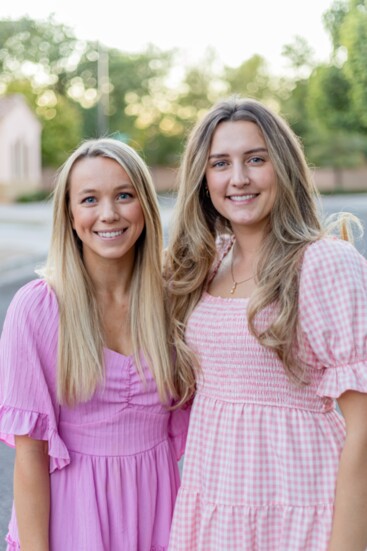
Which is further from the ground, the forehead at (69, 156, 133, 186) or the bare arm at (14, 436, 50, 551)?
the forehead at (69, 156, 133, 186)

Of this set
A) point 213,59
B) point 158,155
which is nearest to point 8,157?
point 158,155

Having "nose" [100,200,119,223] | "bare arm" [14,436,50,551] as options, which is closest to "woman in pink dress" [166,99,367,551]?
"nose" [100,200,119,223]

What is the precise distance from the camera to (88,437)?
2402mm

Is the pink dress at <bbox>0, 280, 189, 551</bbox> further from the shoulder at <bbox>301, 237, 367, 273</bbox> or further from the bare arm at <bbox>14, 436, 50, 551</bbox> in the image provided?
the shoulder at <bbox>301, 237, 367, 273</bbox>

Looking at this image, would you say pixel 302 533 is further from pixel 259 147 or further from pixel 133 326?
pixel 259 147

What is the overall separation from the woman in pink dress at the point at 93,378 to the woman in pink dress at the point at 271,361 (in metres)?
0.14

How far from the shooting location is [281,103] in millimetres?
56344

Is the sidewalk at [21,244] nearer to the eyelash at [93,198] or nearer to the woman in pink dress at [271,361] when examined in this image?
the eyelash at [93,198]

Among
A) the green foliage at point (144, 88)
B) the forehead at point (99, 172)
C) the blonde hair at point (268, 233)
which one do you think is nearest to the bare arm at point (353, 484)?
the blonde hair at point (268, 233)

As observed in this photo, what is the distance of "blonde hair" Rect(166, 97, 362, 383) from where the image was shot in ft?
7.11

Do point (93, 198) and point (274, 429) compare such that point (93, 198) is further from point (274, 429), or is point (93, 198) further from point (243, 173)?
point (274, 429)

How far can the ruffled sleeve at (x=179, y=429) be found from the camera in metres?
2.59

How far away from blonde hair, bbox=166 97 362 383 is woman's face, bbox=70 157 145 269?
0.21 meters

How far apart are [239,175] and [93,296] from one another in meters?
0.59
